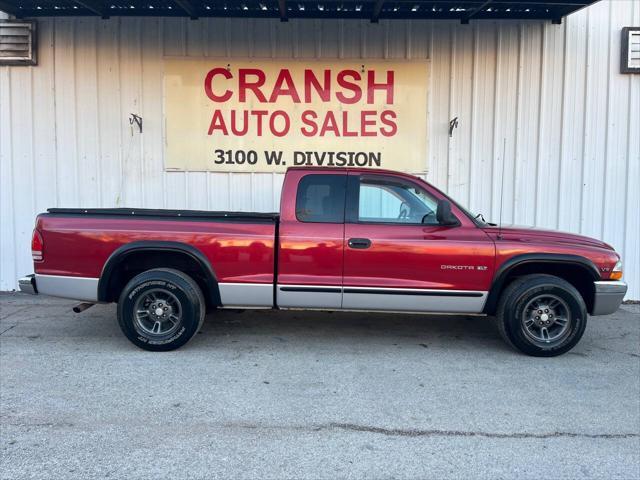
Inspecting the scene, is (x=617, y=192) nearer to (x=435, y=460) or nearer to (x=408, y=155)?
(x=408, y=155)

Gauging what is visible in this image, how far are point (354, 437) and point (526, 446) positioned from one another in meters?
1.17

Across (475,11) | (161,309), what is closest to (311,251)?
(161,309)

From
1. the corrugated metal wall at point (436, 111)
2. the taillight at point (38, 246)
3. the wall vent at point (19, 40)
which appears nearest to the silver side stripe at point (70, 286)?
the taillight at point (38, 246)

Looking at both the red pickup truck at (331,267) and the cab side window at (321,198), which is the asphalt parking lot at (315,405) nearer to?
the red pickup truck at (331,267)

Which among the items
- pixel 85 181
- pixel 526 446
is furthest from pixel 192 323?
pixel 85 181

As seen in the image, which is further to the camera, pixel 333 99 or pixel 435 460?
pixel 333 99

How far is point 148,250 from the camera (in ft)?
18.2

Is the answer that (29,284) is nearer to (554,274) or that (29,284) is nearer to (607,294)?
(554,274)

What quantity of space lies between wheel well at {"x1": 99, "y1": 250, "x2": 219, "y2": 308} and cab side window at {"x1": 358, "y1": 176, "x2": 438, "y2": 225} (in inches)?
68.1

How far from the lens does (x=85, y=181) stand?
864 centimetres

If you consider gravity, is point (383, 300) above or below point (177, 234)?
below

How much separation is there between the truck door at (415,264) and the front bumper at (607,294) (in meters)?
1.12

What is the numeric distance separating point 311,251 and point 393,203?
3.33ft

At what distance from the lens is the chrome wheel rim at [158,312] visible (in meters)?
5.54
